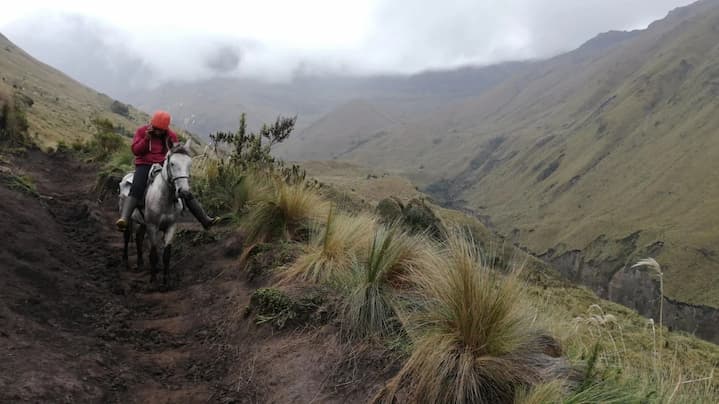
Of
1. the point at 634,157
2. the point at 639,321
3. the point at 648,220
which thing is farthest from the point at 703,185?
the point at 639,321

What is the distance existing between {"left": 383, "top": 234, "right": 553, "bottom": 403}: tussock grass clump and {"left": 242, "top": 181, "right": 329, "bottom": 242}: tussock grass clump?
463 cm

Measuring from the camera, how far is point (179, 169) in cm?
796

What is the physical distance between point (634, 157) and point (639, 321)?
660 ft

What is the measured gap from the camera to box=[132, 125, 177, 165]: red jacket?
29.8 feet

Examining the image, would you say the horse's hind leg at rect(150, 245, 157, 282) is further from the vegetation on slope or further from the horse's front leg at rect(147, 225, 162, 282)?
the vegetation on slope

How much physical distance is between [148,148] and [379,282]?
19.4 feet

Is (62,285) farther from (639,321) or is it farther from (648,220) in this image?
(648,220)

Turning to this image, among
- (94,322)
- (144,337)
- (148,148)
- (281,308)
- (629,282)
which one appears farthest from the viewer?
(629,282)

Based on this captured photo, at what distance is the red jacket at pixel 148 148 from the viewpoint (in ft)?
29.8

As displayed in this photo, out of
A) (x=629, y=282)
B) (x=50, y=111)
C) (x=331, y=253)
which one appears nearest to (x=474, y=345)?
(x=331, y=253)

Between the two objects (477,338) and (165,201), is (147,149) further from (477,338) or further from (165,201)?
(477,338)

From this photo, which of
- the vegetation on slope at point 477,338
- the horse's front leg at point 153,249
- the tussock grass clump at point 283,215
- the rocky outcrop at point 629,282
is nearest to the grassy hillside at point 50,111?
the horse's front leg at point 153,249

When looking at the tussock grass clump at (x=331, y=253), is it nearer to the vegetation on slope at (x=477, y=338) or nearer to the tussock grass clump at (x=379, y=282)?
the tussock grass clump at (x=379, y=282)

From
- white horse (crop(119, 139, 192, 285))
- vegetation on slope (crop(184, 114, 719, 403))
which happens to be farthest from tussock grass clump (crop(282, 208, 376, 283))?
white horse (crop(119, 139, 192, 285))
